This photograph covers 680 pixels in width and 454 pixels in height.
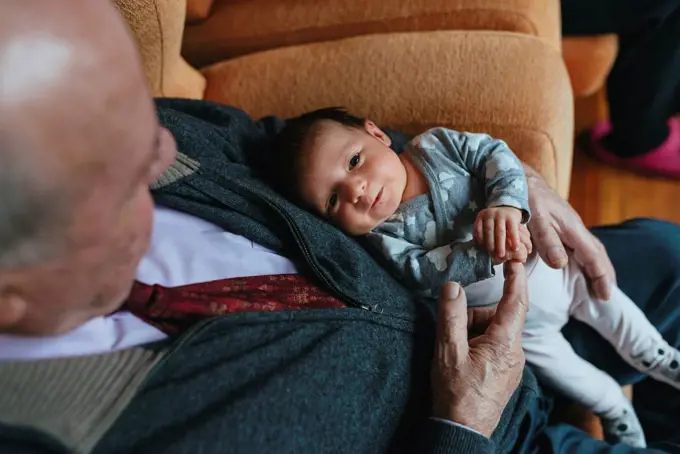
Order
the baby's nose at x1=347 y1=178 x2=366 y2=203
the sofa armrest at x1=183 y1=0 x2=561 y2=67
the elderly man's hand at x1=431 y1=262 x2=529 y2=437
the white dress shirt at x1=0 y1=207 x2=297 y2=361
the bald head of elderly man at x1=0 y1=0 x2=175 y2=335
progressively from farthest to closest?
the sofa armrest at x1=183 y1=0 x2=561 y2=67 → the baby's nose at x1=347 y1=178 x2=366 y2=203 → the elderly man's hand at x1=431 y1=262 x2=529 y2=437 → the white dress shirt at x1=0 y1=207 x2=297 y2=361 → the bald head of elderly man at x1=0 y1=0 x2=175 y2=335

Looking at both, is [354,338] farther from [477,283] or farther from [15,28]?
[15,28]

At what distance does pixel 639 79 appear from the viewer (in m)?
1.78

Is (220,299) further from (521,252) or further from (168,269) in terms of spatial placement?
(521,252)

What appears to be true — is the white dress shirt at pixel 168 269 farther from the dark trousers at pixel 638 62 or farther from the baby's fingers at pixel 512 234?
the dark trousers at pixel 638 62

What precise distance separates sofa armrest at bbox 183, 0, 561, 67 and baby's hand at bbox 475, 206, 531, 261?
50 centimetres

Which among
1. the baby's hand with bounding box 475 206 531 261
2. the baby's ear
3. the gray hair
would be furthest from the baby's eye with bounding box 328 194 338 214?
the gray hair

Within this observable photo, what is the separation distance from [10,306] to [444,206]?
2.00 ft

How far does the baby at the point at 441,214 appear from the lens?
941mm

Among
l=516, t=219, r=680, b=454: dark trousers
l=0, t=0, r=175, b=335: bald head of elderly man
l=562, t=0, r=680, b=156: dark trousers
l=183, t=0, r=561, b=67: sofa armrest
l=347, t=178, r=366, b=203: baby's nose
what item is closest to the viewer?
l=0, t=0, r=175, b=335: bald head of elderly man

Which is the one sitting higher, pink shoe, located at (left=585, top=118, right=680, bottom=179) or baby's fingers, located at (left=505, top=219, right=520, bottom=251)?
baby's fingers, located at (left=505, top=219, right=520, bottom=251)

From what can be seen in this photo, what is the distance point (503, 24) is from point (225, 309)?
801 millimetres

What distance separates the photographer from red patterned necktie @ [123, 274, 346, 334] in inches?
27.2

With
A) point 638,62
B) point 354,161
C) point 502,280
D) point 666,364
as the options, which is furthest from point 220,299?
point 638,62

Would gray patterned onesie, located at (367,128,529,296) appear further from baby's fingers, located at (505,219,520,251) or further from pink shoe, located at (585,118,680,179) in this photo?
pink shoe, located at (585,118,680,179)
